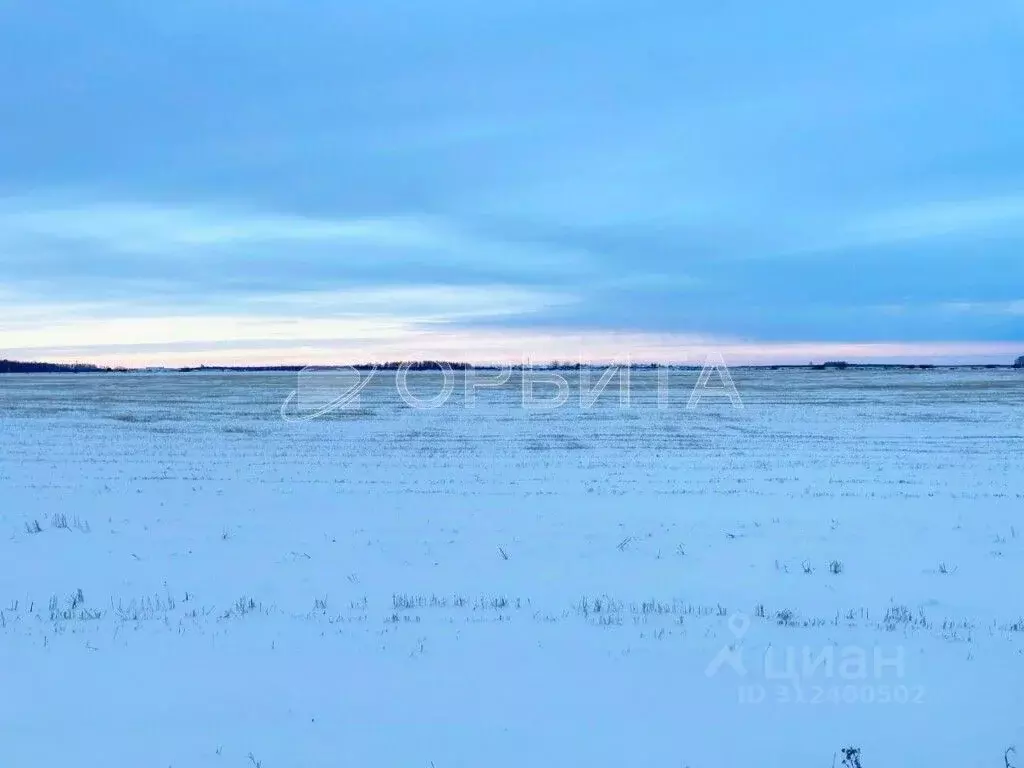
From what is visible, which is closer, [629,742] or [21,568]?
[629,742]

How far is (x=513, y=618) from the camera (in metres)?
7.88

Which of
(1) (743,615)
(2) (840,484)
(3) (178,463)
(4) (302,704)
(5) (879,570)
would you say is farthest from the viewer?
(3) (178,463)

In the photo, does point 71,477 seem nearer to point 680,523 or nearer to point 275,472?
point 275,472

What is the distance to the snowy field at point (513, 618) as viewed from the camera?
5.48 meters

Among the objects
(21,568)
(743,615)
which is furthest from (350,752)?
(21,568)

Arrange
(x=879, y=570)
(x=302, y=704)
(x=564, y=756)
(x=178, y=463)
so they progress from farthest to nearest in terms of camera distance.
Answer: (x=178, y=463) → (x=879, y=570) → (x=302, y=704) → (x=564, y=756)

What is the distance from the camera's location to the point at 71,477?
61.3 ft

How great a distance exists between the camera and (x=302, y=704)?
5938 mm

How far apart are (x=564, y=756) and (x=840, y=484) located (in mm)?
13428

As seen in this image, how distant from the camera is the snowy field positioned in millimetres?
5484

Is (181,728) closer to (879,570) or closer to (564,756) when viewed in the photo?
(564,756)

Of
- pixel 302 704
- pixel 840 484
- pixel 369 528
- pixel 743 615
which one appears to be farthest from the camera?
pixel 840 484

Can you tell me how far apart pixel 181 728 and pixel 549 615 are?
3605mm

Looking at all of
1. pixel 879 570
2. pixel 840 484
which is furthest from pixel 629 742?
pixel 840 484
